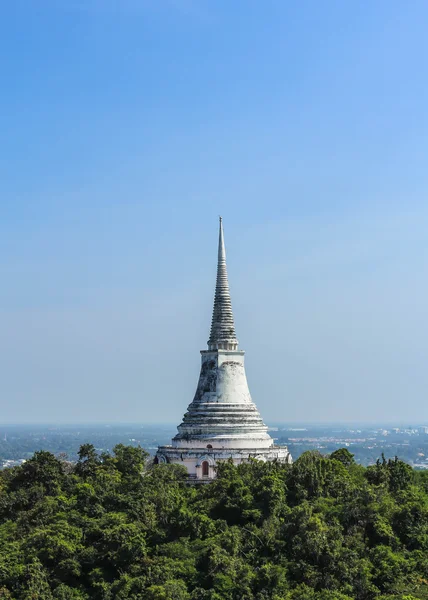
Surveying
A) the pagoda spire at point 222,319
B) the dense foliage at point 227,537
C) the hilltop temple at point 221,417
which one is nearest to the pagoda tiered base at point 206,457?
the hilltop temple at point 221,417

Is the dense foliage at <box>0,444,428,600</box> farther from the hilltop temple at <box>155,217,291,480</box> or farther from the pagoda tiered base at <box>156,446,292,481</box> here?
the hilltop temple at <box>155,217,291,480</box>

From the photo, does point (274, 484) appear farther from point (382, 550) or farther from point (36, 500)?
point (36, 500)

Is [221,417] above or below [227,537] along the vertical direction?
above

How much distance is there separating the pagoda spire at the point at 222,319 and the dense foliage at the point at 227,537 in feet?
37.1

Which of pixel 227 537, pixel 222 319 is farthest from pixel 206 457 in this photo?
pixel 227 537

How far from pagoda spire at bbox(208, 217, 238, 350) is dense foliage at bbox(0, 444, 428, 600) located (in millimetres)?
11317

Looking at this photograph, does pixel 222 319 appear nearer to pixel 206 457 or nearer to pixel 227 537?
pixel 206 457

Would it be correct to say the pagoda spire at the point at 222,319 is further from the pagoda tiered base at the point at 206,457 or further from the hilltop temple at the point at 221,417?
the pagoda tiered base at the point at 206,457

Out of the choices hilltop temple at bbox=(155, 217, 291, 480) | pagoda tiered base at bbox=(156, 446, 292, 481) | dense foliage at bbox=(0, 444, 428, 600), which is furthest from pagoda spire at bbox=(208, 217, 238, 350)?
dense foliage at bbox=(0, 444, 428, 600)

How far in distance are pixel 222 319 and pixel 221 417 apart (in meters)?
5.74

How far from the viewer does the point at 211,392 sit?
187 ft

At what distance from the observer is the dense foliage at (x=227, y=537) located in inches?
1469

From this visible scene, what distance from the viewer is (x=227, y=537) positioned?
129 feet

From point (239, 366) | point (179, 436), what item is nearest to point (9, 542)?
point (179, 436)
